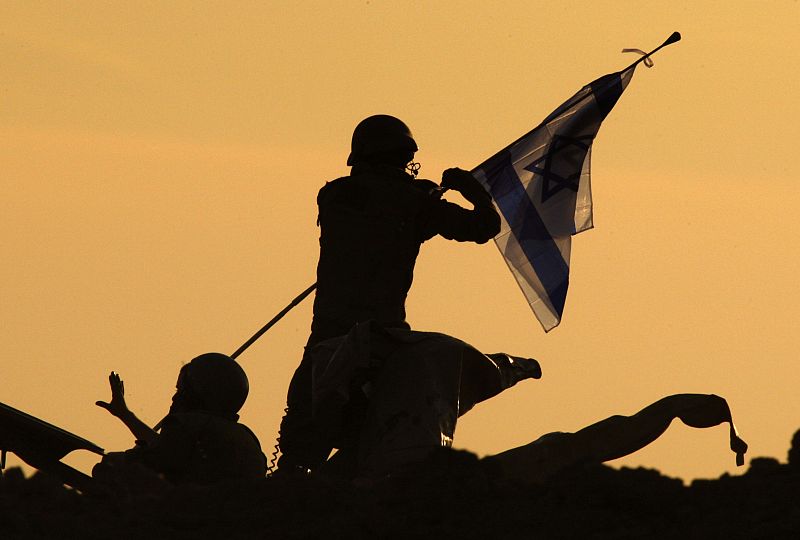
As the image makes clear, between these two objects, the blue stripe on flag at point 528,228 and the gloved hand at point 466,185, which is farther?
the blue stripe on flag at point 528,228

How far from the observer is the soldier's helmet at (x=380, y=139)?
15922mm

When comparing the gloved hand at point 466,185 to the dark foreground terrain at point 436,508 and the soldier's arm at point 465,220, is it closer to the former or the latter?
the soldier's arm at point 465,220

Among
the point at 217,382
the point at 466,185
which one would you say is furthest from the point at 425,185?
the point at 217,382

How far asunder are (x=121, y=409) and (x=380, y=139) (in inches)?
97.8

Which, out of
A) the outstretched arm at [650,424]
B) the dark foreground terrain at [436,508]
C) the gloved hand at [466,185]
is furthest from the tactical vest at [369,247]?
the dark foreground terrain at [436,508]

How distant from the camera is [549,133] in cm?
1905

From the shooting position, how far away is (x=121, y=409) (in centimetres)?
1597

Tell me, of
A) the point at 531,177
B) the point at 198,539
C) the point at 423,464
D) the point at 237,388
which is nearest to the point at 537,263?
the point at 531,177

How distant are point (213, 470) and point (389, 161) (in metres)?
2.70

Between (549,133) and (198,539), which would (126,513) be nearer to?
(198,539)

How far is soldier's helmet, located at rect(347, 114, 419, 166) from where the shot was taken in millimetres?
15922

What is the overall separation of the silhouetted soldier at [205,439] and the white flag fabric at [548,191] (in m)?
3.75

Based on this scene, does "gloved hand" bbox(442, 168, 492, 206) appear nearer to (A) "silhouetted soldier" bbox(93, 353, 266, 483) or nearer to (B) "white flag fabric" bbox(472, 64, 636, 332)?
(A) "silhouetted soldier" bbox(93, 353, 266, 483)

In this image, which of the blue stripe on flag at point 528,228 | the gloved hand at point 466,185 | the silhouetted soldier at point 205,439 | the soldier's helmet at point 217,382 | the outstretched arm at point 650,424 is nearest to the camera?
the silhouetted soldier at point 205,439
